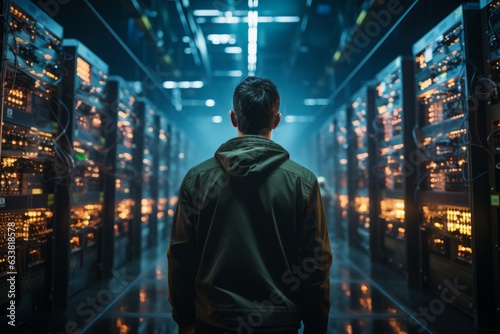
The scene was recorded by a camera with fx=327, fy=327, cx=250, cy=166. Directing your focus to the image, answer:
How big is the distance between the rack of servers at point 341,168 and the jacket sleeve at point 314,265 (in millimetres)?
7437

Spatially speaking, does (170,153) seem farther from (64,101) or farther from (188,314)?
(188,314)

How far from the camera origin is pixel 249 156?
139cm

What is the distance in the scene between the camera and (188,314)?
158 cm

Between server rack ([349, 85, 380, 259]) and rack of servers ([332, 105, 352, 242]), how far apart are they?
25 cm

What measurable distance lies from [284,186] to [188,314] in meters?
0.78

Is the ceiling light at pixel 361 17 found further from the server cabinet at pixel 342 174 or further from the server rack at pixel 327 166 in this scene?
the server rack at pixel 327 166

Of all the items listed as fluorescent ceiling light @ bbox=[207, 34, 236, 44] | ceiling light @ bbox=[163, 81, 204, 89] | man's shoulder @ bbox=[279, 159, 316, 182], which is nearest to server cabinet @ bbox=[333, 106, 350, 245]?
fluorescent ceiling light @ bbox=[207, 34, 236, 44]

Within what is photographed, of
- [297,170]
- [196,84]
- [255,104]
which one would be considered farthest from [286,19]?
[297,170]

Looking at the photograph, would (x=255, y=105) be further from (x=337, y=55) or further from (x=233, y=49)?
(x=233, y=49)

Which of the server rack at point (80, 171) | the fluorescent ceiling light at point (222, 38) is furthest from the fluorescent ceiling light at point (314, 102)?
the server rack at point (80, 171)

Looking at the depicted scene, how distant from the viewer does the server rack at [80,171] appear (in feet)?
14.5

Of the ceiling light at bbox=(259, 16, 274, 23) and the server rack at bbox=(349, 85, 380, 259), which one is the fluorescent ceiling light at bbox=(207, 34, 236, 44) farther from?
the server rack at bbox=(349, 85, 380, 259)

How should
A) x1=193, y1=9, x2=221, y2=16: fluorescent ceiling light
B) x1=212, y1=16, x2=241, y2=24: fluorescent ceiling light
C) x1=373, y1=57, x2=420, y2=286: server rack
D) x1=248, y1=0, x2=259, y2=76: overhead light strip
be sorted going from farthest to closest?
x1=212, y1=16, x2=241, y2=24: fluorescent ceiling light, x1=193, y1=9, x2=221, y2=16: fluorescent ceiling light, x1=248, y1=0, x2=259, y2=76: overhead light strip, x1=373, y1=57, x2=420, y2=286: server rack

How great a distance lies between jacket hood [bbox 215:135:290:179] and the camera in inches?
54.2
